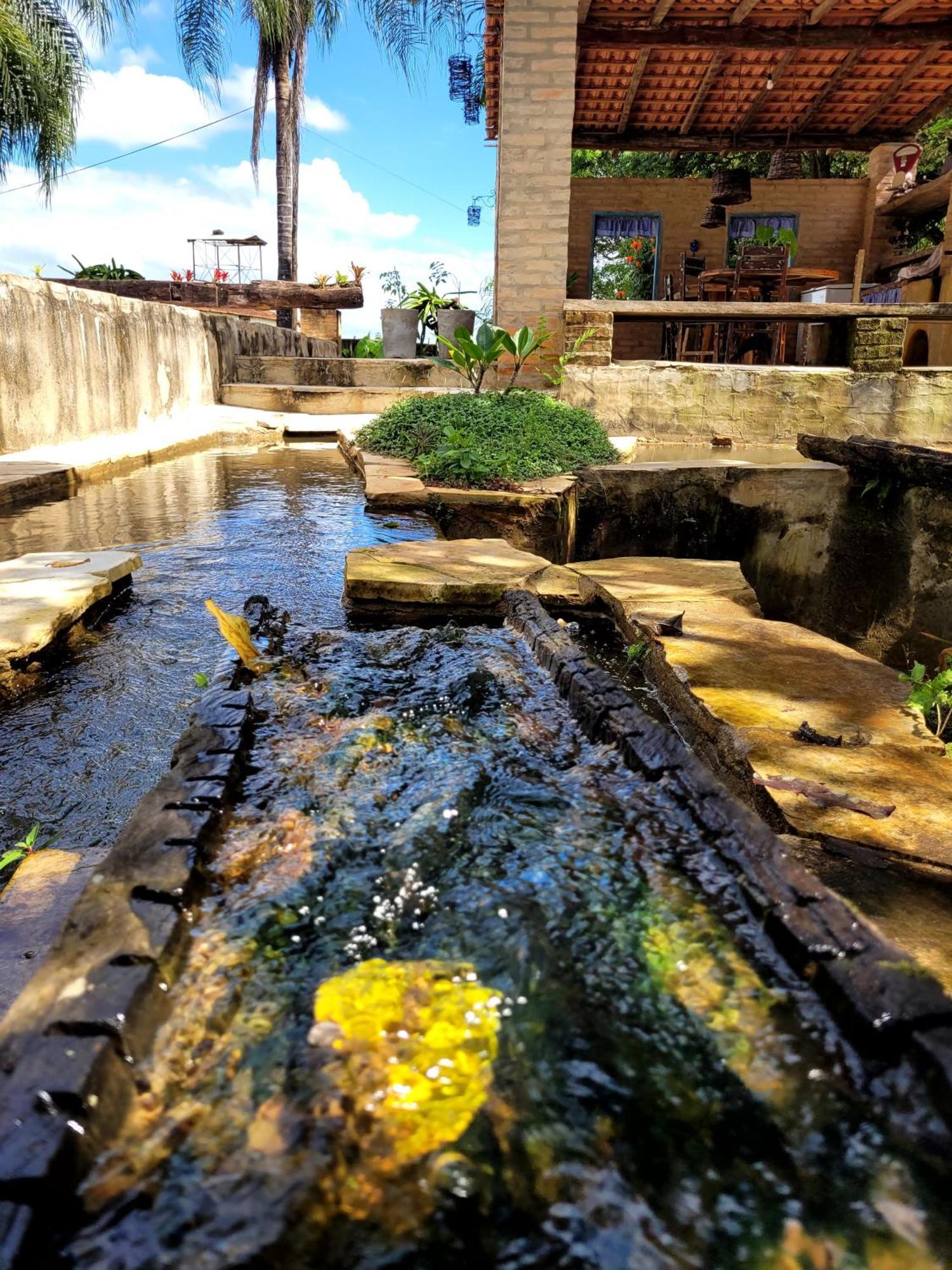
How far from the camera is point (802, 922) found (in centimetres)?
121

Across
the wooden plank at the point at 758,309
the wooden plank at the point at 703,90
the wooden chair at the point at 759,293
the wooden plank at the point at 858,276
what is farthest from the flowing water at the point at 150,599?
the wooden plank at the point at 858,276

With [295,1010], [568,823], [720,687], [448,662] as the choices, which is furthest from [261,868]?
[720,687]

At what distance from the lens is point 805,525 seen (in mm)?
5227

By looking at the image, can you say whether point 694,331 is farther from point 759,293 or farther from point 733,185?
point 733,185

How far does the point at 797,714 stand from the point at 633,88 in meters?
10.6

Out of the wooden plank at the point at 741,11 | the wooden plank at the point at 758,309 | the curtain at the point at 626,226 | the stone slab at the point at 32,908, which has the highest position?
the wooden plank at the point at 741,11

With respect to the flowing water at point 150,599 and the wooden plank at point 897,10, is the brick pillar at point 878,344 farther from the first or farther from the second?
the flowing water at point 150,599

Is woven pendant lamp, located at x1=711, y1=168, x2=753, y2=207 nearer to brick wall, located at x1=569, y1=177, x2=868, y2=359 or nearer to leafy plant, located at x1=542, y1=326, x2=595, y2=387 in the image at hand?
brick wall, located at x1=569, y1=177, x2=868, y2=359

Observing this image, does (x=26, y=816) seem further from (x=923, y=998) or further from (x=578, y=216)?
(x=578, y=216)

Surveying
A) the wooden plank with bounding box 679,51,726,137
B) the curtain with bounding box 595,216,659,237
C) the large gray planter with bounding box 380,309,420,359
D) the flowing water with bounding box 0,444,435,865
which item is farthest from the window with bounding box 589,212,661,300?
the flowing water with bounding box 0,444,435,865

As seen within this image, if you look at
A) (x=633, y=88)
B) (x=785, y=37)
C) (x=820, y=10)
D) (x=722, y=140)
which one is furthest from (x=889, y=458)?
(x=722, y=140)

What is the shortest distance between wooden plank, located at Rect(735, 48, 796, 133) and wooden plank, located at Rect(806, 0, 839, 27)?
0.33 m

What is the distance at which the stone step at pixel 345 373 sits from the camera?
1121cm

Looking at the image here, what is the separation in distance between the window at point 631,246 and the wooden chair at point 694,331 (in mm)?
867
